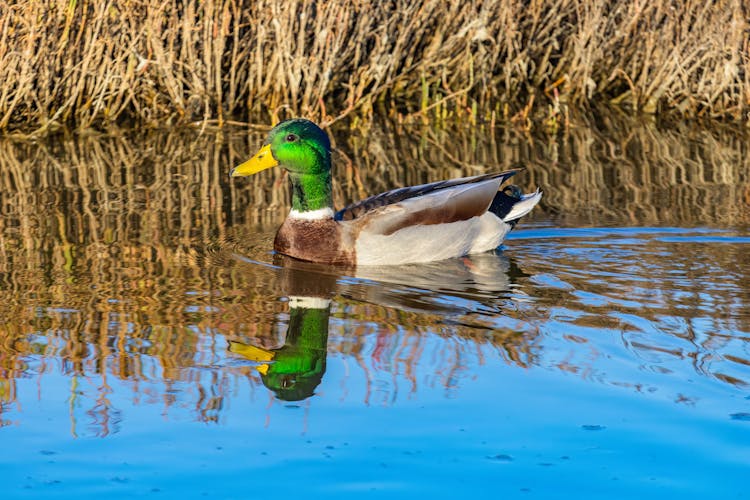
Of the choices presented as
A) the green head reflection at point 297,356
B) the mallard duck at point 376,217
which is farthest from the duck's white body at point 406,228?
the green head reflection at point 297,356

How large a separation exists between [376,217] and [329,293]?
0.75 m

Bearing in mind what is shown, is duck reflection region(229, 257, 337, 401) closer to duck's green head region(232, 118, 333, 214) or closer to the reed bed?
duck's green head region(232, 118, 333, 214)

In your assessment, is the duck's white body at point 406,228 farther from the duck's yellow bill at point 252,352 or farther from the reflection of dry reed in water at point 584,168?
the duck's yellow bill at point 252,352

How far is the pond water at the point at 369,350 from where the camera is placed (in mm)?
4316

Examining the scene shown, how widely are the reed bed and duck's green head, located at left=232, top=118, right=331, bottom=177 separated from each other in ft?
11.2

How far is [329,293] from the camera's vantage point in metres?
6.61

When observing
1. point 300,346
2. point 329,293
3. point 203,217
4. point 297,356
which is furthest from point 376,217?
point 297,356

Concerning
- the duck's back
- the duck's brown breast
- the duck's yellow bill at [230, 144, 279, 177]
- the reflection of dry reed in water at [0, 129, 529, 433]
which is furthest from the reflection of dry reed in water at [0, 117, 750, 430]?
the duck's back

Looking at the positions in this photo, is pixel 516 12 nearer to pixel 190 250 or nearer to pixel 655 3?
pixel 655 3

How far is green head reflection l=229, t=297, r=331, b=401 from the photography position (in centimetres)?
511

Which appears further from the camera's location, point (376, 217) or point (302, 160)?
point (302, 160)

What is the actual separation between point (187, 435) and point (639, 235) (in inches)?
149

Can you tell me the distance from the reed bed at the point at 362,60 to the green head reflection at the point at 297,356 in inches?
193

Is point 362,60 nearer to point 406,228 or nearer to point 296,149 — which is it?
point 296,149
